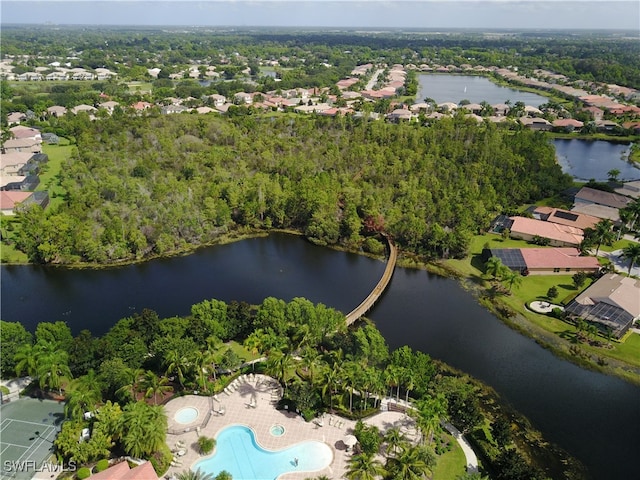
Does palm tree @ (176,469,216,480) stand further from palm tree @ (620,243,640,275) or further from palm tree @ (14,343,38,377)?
palm tree @ (620,243,640,275)

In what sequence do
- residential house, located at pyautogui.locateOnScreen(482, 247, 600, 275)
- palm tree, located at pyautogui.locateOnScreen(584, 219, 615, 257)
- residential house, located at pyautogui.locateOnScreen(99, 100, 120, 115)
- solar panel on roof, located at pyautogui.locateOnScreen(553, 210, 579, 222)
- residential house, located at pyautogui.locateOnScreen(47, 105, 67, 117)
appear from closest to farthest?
residential house, located at pyautogui.locateOnScreen(482, 247, 600, 275)
palm tree, located at pyautogui.locateOnScreen(584, 219, 615, 257)
solar panel on roof, located at pyautogui.locateOnScreen(553, 210, 579, 222)
residential house, located at pyautogui.locateOnScreen(47, 105, 67, 117)
residential house, located at pyautogui.locateOnScreen(99, 100, 120, 115)

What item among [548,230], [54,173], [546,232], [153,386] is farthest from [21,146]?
[548,230]

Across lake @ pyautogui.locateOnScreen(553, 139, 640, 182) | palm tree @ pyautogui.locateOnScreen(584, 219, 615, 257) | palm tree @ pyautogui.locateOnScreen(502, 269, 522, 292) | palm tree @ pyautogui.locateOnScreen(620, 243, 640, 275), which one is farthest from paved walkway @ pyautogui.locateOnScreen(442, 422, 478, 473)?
lake @ pyautogui.locateOnScreen(553, 139, 640, 182)

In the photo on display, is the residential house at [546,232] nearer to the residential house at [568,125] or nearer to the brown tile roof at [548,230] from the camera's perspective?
the brown tile roof at [548,230]

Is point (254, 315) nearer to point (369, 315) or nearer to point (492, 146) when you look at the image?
point (369, 315)

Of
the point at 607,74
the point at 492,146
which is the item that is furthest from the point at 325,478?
the point at 607,74

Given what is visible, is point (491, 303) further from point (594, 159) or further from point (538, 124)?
point (538, 124)
